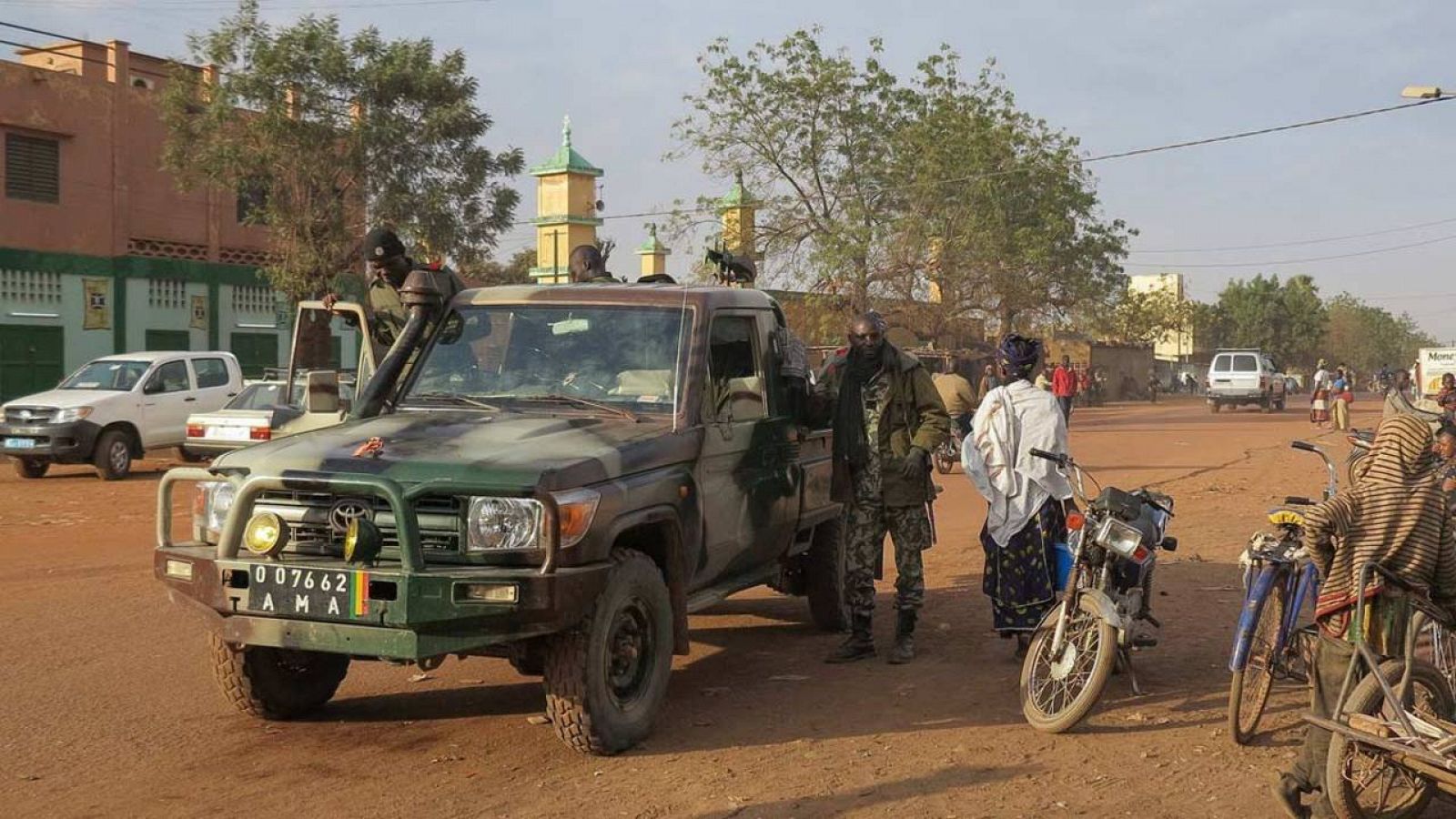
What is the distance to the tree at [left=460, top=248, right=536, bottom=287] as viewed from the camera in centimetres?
2895

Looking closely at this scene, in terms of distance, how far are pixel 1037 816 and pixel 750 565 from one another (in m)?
2.44

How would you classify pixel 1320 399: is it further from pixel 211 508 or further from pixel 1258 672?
pixel 211 508

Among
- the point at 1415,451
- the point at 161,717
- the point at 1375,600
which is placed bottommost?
the point at 161,717

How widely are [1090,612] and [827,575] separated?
249 cm

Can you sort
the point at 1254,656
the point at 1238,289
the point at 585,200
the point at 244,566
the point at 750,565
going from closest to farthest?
the point at 244,566
the point at 1254,656
the point at 750,565
the point at 585,200
the point at 1238,289

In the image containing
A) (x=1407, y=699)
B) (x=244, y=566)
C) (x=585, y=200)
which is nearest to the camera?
(x=1407, y=699)

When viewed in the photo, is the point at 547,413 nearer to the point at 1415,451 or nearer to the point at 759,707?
the point at 759,707

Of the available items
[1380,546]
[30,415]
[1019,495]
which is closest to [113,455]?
[30,415]

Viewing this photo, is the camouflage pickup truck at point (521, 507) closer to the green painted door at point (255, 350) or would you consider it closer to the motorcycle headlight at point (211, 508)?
the motorcycle headlight at point (211, 508)

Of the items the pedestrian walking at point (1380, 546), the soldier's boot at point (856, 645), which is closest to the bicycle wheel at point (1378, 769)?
the pedestrian walking at point (1380, 546)

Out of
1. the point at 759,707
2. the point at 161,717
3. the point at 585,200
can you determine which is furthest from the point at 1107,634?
the point at 585,200

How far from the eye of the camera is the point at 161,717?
6.17m

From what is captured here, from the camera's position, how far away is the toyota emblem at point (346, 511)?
5191 millimetres

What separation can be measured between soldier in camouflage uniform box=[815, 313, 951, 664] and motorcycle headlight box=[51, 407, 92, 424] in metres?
14.0
